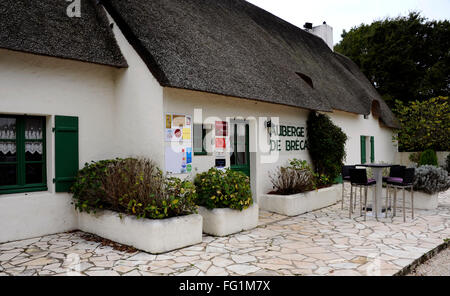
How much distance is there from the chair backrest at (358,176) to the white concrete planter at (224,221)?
235 cm

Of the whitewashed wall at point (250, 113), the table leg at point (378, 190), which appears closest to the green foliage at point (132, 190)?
the whitewashed wall at point (250, 113)

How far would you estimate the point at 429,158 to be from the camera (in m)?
15.1

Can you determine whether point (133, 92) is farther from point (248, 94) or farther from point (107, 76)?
point (248, 94)

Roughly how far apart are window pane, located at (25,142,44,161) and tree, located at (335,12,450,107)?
20656 mm

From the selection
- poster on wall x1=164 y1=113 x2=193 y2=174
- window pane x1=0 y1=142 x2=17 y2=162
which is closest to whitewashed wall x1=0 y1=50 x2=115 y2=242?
window pane x1=0 y1=142 x2=17 y2=162

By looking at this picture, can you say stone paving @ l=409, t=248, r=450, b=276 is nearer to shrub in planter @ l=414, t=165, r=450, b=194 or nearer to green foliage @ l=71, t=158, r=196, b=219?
green foliage @ l=71, t=158, r=196, b=219

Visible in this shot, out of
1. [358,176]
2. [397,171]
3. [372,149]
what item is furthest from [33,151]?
[372,149]

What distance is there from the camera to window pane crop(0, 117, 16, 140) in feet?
17.4

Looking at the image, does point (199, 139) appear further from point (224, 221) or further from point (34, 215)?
point (34, 215)

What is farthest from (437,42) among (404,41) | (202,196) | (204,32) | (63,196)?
(63,196)

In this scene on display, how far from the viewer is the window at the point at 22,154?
5301mm

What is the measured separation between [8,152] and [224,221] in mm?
3683

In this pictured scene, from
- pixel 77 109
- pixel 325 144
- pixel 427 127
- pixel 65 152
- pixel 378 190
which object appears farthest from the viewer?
pixel 427 127

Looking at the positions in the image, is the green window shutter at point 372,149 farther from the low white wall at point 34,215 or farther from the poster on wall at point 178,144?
the low white wall at point 34,215
